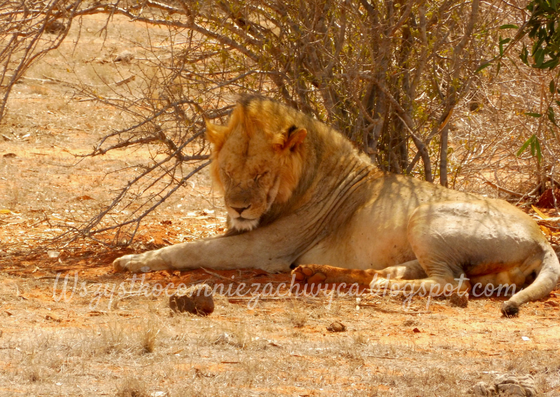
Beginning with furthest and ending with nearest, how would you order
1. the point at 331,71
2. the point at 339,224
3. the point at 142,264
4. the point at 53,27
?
1. the point at 53,27
2. the point at 331,71
3. the point at 339,224
4. the point at 142,264

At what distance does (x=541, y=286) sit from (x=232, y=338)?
2.61m

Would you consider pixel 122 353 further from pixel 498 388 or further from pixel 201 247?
pixel 201 247

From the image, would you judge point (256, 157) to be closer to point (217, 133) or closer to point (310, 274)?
point (217, 133)

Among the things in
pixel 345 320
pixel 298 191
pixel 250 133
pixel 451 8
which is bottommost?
pixel 345 320

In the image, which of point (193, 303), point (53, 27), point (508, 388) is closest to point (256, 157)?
point (193, 303)

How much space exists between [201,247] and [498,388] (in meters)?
3.60

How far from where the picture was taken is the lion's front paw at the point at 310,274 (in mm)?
6172

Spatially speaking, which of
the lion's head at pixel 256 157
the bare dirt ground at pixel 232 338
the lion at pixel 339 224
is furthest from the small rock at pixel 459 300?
the lion's head at pixel 256 157

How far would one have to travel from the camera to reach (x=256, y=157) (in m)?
6.68

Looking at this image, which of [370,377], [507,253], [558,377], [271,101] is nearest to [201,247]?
[271,101]

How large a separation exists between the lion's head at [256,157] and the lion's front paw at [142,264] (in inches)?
28.9

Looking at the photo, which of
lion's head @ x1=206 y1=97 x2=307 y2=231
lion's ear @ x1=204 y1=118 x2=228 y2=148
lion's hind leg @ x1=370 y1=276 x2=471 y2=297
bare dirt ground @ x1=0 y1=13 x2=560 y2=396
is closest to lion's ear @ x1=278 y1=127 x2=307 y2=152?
lion's head @ x1=206 y1=97 x2=307 y2=231

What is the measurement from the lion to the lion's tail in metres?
0.01

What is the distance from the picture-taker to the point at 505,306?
18.2 feet
